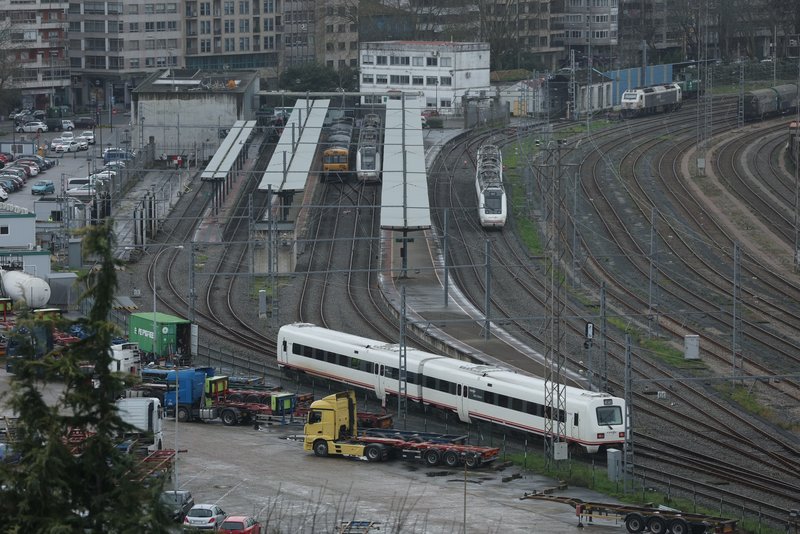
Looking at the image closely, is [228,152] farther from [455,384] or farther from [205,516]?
[205,516]

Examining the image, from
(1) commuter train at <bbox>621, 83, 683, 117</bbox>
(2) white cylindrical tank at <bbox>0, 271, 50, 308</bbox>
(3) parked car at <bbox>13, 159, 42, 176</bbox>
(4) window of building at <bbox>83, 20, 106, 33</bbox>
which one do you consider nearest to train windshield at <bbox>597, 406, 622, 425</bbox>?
(2) white cylindrical tank at <bbox>0, 271, 50, 308</bbox>

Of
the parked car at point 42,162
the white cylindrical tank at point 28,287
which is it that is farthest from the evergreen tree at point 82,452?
the parked car at point 42,162

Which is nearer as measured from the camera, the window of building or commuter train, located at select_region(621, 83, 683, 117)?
commuter train, located at select_region(621, 83, 683, 117)

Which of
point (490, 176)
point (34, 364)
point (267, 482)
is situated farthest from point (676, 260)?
point (34, 364)

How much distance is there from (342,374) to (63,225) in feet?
75.9

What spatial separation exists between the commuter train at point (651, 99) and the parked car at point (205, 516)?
64.2m

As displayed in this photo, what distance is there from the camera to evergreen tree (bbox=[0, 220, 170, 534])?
14758 millimetres

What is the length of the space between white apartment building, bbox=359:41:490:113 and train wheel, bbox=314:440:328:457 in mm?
57570

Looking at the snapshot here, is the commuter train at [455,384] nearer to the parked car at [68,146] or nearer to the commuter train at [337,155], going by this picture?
the commuter train at [337,155]

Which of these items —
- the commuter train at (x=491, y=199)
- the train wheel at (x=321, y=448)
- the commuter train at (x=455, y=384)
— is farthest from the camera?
the commuter train at (x=491, y=199)

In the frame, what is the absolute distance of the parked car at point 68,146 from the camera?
85688mm

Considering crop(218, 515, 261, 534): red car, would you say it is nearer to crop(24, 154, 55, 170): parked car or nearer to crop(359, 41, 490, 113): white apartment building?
crop(24, 154, 55, 170): parked car

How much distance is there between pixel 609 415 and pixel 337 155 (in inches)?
1445

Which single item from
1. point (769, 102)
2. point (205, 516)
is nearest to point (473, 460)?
point (205, 516)
